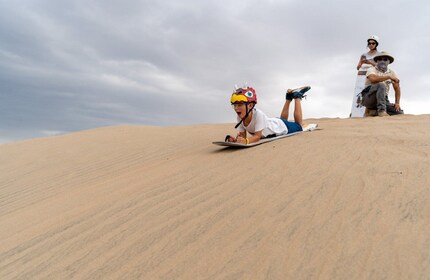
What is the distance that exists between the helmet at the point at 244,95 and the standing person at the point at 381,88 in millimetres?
3899

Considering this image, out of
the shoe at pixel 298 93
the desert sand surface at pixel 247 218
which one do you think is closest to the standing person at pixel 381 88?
the shoe at pixel 298 93

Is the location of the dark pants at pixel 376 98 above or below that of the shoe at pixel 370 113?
above

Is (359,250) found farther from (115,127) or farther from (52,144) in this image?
(115,127)

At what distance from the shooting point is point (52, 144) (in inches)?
319

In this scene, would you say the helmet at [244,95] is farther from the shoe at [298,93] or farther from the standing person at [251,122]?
the shoe at [298,93]

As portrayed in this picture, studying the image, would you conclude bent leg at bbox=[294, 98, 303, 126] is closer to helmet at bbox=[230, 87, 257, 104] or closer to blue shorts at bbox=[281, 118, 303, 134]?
blue shorts at bbox=[281, 118, 303, 134]

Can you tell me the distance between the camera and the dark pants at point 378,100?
761 cm

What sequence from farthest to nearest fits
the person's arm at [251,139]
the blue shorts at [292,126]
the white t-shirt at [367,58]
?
the white t-shirt at [367,58] < the blue shorts at [292,126] < the person's arm at [251,139]

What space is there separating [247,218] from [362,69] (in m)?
7.20

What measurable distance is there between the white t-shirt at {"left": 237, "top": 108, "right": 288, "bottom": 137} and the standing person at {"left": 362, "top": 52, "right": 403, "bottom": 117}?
3.27 metres

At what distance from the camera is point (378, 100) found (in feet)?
25.5

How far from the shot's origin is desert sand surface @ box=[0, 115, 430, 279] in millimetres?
2129

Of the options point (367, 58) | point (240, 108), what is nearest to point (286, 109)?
point (240, 108)

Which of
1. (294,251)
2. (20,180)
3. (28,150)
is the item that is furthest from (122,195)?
(28,150)
